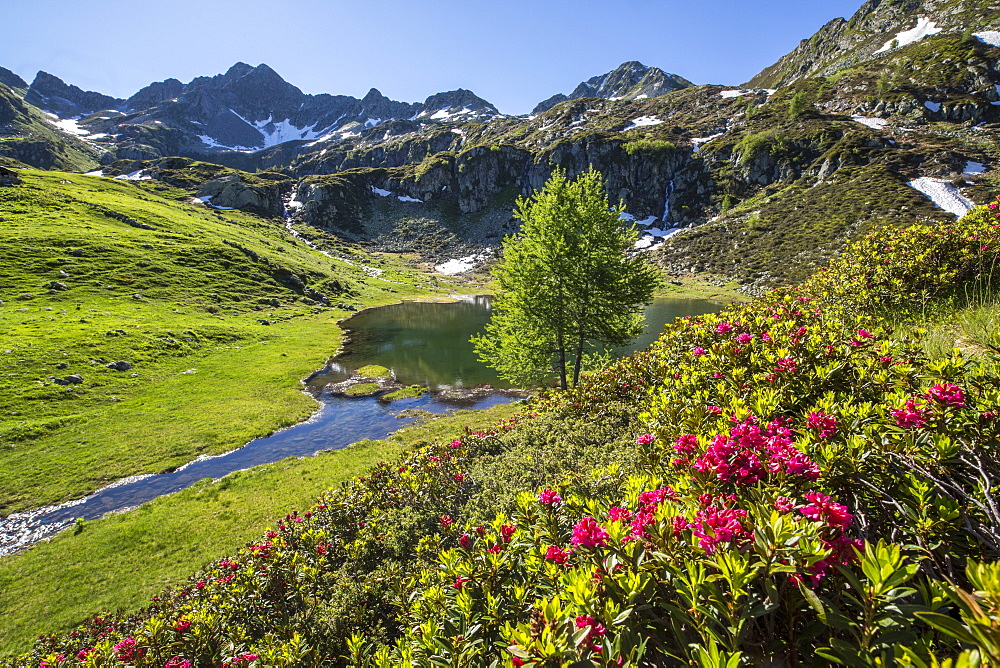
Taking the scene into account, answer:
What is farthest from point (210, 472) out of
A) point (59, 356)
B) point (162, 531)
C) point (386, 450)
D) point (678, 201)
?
point (678, 201)

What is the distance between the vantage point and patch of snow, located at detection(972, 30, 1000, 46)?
6221 inches

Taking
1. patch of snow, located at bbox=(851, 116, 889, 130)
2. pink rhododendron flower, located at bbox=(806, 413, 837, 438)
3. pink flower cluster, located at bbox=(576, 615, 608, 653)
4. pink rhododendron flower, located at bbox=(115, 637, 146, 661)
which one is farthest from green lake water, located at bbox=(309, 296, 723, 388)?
patch of snow, located at bbox=(851, 116, 889, 130)

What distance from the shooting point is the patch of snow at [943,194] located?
95.0 metres

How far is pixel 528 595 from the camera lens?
10.3 feet

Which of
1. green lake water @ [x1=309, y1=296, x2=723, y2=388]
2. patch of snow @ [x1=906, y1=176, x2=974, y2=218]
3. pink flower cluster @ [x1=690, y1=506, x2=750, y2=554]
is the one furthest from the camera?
patch of snow @ [x1=906, y1=176, x2=974, y2=218]

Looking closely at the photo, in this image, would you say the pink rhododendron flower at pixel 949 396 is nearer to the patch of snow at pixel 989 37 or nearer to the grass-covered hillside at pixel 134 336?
the grass-covered hillside at pixel 134 336

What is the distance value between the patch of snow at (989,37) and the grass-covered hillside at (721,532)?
26742 cm

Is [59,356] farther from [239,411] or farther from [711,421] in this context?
[711,421]

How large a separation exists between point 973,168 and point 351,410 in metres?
176

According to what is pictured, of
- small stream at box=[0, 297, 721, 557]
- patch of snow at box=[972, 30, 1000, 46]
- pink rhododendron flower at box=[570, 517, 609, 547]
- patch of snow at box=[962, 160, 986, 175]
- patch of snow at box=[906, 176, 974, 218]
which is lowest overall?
small stream at box=[0, 297, 721, 557]

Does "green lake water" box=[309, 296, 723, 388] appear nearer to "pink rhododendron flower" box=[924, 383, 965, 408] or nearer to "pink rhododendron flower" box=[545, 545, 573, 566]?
"pink rhododendron flower" box=[924, 383, 965, 408]

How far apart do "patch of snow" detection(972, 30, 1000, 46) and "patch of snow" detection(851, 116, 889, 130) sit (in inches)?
2248

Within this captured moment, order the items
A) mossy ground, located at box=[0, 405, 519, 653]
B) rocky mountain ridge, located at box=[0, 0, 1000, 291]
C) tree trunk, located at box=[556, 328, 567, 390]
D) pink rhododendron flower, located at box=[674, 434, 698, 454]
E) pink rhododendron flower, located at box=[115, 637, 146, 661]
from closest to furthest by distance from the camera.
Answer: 1. pink rhododendron flower, located at box=[674, 434, 698, 454]
2. pink rhododendron flower, located at box=[115, 637, 146, 661]
3. mossy ground, located at box=[0, 405, 519, 653]
4. tree trunk, located at box=[556, 328, 567, 390]
5. rocky mountain ridge, located at box=[0, 0, 1000, 291]

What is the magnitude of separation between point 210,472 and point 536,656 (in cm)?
2602
